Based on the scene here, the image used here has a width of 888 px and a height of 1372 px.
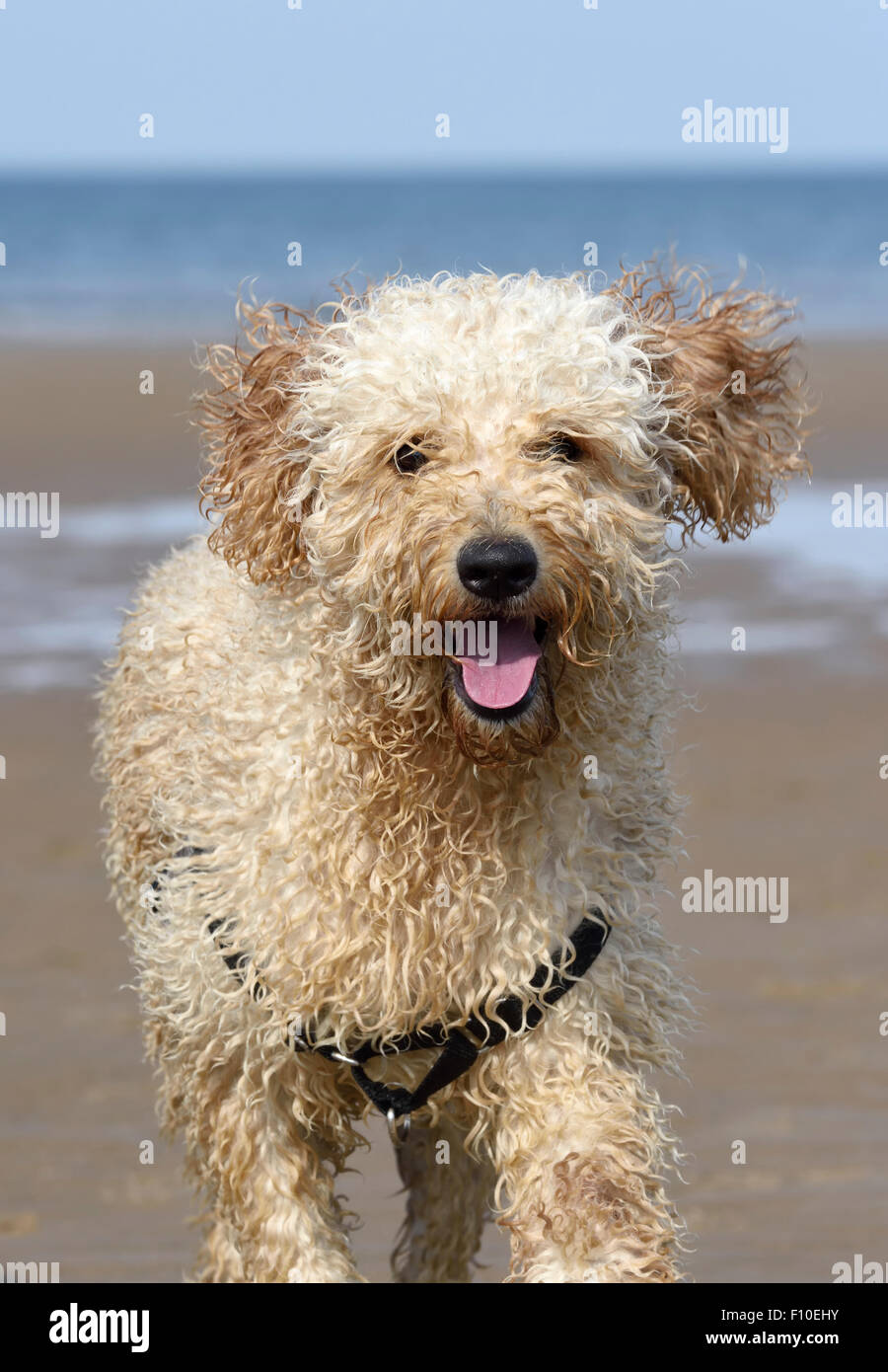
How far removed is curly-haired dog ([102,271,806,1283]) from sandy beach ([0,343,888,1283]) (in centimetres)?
144

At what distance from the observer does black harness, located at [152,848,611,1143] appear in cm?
427

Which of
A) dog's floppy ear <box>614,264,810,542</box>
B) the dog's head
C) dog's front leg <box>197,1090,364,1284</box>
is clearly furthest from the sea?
dog's front leg <box>197,1090,364,1284</box>

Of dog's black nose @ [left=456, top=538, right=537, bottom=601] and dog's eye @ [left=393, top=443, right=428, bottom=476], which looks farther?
dog's eye @ [left=393, top=443, right=428, bottom=476]

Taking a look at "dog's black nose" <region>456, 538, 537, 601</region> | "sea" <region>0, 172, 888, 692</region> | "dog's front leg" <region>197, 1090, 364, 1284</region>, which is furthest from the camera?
"sea" <region>0, 172, 888, 692</region>

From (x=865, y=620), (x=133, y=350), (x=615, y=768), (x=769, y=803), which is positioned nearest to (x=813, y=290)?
(x=133, y=350)

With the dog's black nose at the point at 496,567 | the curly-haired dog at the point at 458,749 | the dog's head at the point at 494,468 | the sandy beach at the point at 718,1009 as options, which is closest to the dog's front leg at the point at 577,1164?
the curly-haired dog at the point at 458,749

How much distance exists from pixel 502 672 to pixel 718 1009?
406 cm

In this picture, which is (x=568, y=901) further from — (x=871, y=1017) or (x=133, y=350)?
(x=133, y=350)

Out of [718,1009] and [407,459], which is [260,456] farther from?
[718,1009]

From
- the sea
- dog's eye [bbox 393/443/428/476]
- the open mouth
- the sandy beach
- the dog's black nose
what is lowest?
the sandy beach

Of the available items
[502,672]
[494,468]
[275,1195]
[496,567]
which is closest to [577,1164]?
[275,1195]

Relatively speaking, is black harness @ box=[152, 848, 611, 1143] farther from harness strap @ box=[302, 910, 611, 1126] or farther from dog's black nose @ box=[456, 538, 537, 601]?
dog's black nose @ box=[456, 538, 537, 601]

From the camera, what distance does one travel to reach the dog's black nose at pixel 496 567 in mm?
3791

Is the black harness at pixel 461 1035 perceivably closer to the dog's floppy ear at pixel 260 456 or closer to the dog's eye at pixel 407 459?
the dog's floppy ear at pixel 260 456
